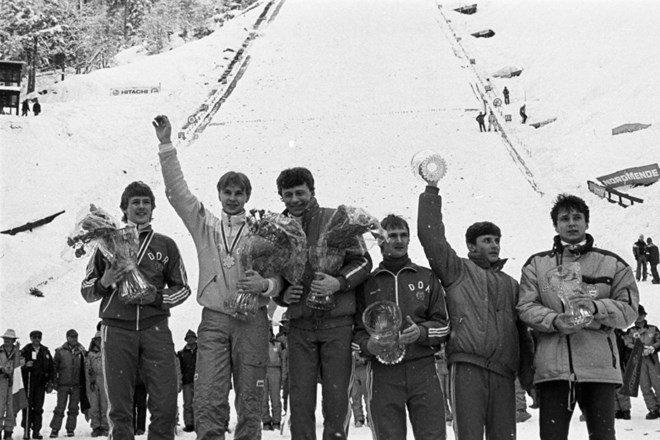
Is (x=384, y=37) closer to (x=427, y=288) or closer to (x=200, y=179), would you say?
(x=200, y=179)

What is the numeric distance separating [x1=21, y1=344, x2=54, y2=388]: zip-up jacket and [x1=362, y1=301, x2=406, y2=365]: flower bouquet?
6493 millimetres

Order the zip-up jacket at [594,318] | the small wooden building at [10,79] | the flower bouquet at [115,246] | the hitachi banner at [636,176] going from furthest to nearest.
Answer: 1. the small wooden building at [10,79]
2. the hitachi banner at [636,176]
3. the flower bouquet at [115,246]
4. the zip-up jacket at [594,318]

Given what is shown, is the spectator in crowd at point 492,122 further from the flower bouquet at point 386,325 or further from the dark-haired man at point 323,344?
the flower bouquet at point 386,325

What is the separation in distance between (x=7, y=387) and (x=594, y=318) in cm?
743

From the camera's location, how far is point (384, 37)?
1791 inches

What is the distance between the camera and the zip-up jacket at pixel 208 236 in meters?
5.34

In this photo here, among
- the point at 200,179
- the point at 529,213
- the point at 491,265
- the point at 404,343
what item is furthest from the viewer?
the point at 200,179

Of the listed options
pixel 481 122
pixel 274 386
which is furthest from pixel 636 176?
pixel 274 386

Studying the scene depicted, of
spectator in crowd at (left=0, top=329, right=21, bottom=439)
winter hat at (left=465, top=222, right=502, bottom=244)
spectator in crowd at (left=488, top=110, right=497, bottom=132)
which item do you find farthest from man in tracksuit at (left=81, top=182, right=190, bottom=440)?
spectator in crowd at (left=488, top=110, right=497, bottom=132)

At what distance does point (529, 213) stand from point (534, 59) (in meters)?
21.1

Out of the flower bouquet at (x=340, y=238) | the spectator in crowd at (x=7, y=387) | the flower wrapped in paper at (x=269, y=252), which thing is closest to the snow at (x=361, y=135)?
the spectator in crowd at (x=7, y=387)

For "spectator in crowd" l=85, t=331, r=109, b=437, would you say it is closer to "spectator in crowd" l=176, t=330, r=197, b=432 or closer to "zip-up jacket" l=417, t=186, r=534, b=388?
"spectator in crowd" l=176, t=330, r=197, b=432

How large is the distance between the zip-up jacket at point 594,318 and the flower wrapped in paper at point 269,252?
1.50m

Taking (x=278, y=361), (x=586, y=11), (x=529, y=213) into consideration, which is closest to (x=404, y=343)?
(x=278, y=361)
